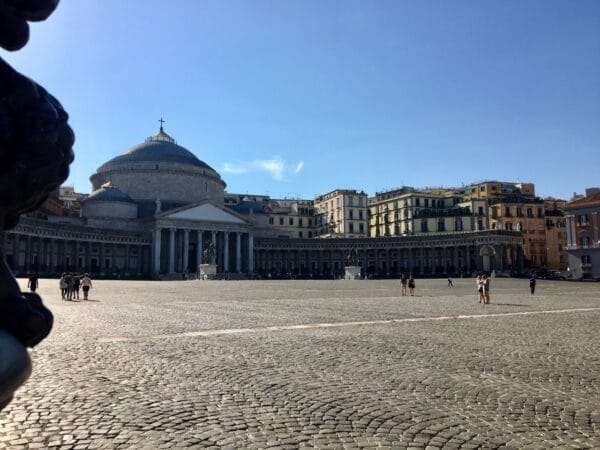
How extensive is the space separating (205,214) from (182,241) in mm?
5553

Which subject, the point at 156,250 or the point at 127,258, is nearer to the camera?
the point at 156,250

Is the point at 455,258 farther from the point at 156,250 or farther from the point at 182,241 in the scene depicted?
the point at 156,250

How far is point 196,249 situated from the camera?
264 ft

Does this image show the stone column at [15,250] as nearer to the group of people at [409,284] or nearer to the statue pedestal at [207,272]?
the statue pedestal at [207,272]

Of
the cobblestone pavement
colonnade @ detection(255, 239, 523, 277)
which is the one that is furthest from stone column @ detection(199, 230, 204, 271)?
the cobblestone pavement

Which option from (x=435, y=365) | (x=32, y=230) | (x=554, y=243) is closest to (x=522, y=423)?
(x=435, y=365)

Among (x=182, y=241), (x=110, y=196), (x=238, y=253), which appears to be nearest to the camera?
(x=182, y=241)

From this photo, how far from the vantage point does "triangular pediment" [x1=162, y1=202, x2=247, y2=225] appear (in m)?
76.5

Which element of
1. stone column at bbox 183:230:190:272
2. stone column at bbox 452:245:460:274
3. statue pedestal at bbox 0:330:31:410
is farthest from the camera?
stone column at bbox 452:245:460:274

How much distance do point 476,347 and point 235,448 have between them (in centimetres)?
670

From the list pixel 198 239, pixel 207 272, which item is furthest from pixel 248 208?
pixel 207 272

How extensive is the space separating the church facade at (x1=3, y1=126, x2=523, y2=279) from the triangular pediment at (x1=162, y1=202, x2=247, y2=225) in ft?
0.52

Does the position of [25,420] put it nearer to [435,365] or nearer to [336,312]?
[435,365]

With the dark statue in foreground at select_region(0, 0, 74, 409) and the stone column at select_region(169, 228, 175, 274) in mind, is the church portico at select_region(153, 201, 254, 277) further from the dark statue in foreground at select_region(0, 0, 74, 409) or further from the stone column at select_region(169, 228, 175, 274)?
the dark statue in foreground at select_region(0, 0, 74, 409)
